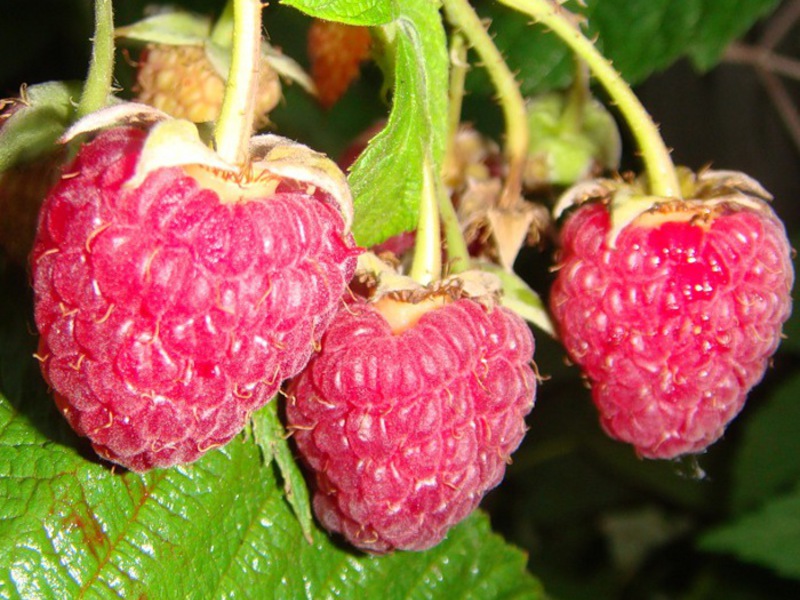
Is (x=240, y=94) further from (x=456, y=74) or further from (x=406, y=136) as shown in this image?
(x=456, y=74)

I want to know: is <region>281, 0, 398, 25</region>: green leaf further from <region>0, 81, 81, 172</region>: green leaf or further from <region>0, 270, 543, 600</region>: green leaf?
<region>0, 270, 543, 600</region>: green leaf

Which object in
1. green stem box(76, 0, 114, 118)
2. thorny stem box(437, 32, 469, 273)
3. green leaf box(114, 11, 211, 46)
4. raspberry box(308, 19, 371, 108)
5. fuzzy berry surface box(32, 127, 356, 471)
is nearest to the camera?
fuzzy berry surface box(32, 127, 356, 471)

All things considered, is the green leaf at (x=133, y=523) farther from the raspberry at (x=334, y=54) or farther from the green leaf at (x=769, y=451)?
the green leaf at (x=769, y=451)

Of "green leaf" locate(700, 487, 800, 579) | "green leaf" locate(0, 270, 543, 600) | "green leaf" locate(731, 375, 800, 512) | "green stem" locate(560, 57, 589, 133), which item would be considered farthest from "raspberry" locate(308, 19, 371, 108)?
"green leaf" locate(731, 375, 800, 512)

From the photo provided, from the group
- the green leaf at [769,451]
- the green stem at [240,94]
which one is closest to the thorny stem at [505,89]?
the green stem at [240,94]

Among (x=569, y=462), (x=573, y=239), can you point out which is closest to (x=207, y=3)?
(x=573, y=239)

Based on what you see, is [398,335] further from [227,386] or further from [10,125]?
[10,125]
